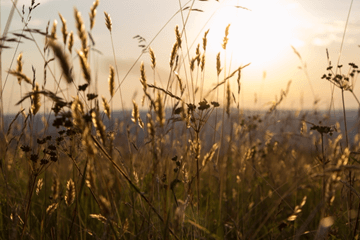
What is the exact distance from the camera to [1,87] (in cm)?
191

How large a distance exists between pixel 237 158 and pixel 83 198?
179cm

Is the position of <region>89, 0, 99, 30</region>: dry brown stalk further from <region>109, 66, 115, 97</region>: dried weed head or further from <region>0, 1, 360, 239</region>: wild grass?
<region>109, 66, 115, 97</region>: dried weed head

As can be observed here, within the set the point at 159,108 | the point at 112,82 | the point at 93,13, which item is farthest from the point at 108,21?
the point at 159,108

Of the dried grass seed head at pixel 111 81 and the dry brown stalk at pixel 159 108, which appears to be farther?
the dried grass seed head at pixel 111 81

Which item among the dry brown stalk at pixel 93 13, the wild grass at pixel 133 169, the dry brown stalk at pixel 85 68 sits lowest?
the wild grass at pixel 133 169

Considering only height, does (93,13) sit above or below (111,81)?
above

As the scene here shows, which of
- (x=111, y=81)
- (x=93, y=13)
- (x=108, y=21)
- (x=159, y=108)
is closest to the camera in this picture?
(x=159, y=108)

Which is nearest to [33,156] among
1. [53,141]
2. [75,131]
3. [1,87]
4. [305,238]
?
[53,141]

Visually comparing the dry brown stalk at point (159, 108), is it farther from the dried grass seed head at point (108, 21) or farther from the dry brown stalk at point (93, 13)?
the dried grass seed head at point (108, 21)

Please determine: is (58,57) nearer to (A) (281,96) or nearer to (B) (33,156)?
(B) (33,156)

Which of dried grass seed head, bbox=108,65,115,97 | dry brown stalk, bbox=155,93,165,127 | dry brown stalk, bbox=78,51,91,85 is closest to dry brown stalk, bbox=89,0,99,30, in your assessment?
dried grass seed head, bbox=108,65,115,97

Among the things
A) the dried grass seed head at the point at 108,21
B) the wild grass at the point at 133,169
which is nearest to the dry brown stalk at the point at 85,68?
the wild grass at the point at 133,169

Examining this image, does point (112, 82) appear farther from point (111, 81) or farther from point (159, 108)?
point (159, 108)

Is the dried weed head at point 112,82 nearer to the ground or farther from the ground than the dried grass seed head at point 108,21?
nearer to the ground
